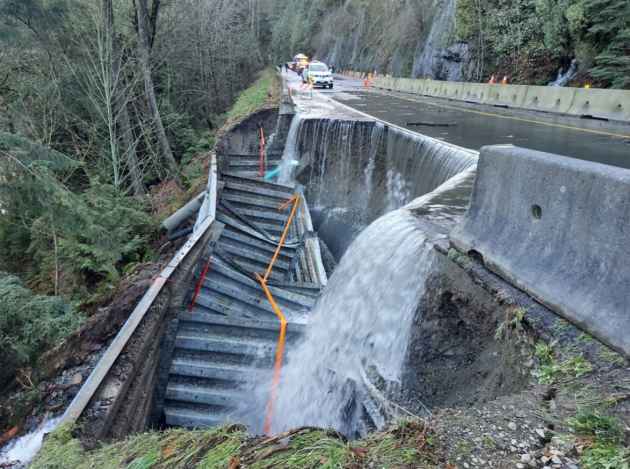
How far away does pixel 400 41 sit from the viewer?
35.5 m

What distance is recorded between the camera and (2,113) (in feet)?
52.9

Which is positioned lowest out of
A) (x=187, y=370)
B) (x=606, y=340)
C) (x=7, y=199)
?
(x=187, y=370)

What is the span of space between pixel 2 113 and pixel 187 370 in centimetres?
1576

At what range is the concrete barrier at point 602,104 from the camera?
12489mm

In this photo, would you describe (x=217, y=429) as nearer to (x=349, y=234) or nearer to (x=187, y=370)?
(x=187, y=370)

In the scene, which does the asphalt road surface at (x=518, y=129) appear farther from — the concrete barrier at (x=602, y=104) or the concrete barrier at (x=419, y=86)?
the concrete barrier at (x=419, y=86)

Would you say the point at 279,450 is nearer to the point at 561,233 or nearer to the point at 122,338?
Answer: the point at 561,233

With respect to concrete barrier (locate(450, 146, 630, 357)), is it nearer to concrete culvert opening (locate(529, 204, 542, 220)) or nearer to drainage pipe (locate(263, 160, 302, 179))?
concrete culvert opening (locate(529, 204, 542, 220))

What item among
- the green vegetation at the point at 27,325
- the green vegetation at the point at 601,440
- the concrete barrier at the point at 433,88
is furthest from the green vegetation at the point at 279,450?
the concrete barrier at the point at 433,88

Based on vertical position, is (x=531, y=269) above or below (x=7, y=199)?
above

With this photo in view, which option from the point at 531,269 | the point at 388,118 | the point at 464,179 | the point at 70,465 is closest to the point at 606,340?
the point at 531,269

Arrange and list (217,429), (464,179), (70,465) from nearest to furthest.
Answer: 1. (217,429)
2. (70,465)
3. (464,179)

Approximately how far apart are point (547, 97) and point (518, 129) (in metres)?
5.37

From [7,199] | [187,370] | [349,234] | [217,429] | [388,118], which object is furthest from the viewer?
[388,118]
